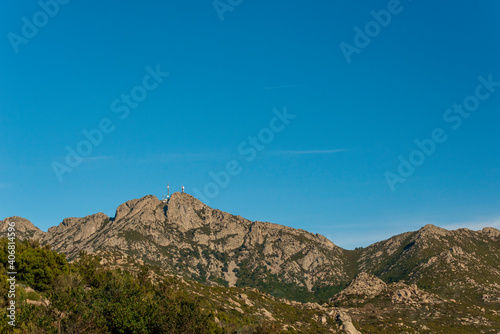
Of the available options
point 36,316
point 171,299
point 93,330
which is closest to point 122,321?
point 93,330

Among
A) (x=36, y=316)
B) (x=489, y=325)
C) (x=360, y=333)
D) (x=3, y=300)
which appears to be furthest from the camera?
(x=489, y=325)

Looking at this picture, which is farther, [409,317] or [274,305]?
[409,317]

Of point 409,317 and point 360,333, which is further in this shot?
point 409,317

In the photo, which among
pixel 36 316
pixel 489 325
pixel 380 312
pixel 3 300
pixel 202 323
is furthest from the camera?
pixel 380 312

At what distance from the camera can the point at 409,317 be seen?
18238cm

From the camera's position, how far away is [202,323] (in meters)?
63.5

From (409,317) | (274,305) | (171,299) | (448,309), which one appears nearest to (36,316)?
(171,299)

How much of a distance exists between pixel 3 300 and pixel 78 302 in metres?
9.25

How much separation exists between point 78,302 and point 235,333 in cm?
3070

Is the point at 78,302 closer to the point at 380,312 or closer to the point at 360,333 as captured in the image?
the point at 360,333

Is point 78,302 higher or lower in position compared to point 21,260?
lower

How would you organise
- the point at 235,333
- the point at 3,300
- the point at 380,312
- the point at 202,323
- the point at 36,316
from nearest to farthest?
1. the point at 36,316
2. the point at 3,300
3. the point at 202,323
4. the point at 235,333
5. the point at 380,312

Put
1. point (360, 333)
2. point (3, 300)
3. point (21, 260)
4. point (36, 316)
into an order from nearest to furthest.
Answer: point (36, 316), point (3, 300), point (21, 260), point (360, 333)

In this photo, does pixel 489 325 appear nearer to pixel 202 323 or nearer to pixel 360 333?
pixel 360 333
